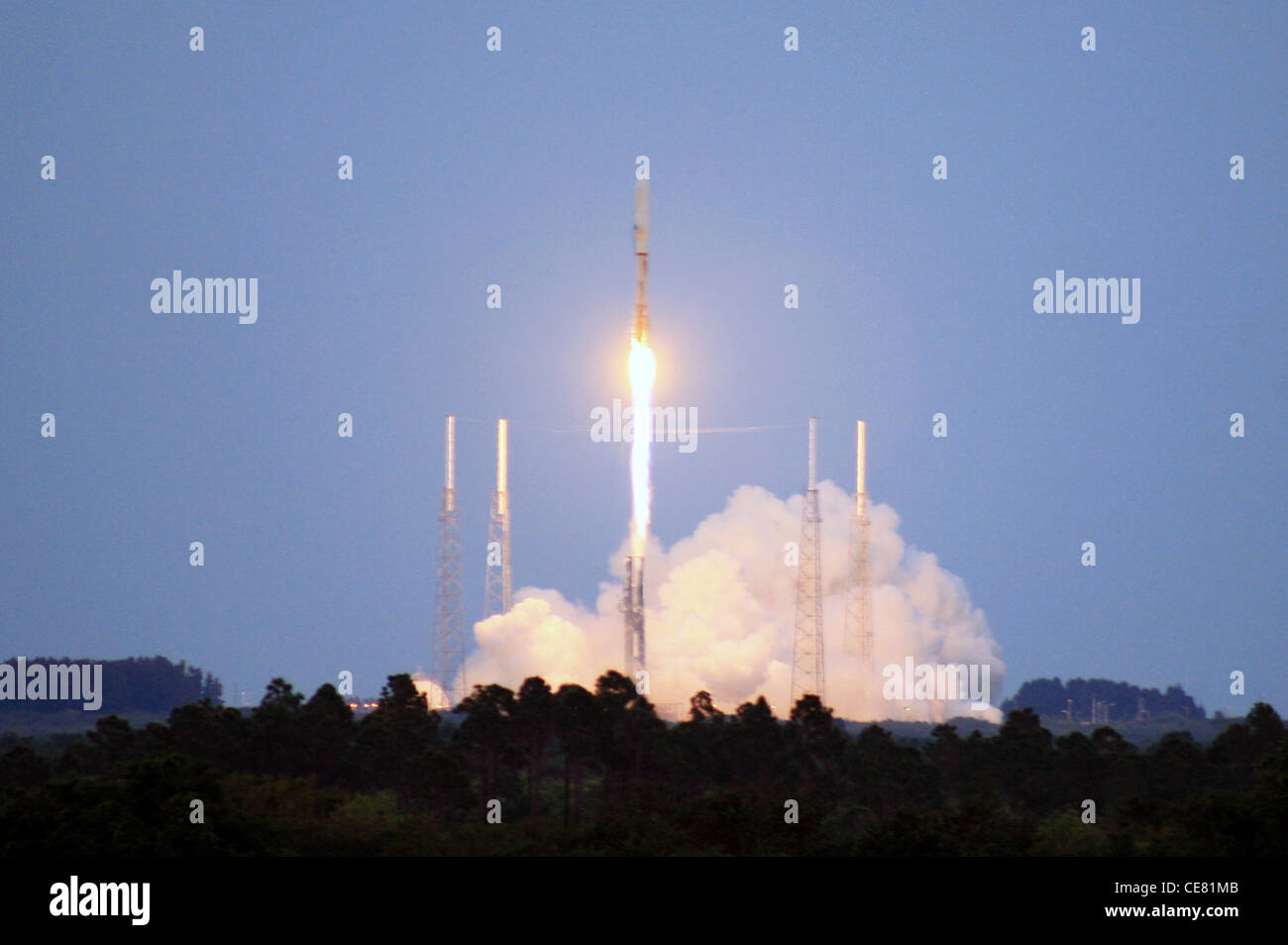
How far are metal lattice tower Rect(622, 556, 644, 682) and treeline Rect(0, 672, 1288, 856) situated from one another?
15.3 m

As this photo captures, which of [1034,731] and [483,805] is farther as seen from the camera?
[1034,731]

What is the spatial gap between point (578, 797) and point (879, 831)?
21.9 m

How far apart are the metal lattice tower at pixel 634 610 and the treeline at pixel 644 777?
1532 cm

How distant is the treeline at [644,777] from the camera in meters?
69.9

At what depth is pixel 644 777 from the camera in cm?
9044

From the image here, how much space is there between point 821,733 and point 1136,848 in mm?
27243

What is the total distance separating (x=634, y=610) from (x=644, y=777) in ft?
87.5

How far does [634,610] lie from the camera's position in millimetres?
116312

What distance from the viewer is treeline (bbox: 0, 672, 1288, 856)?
6988cm
